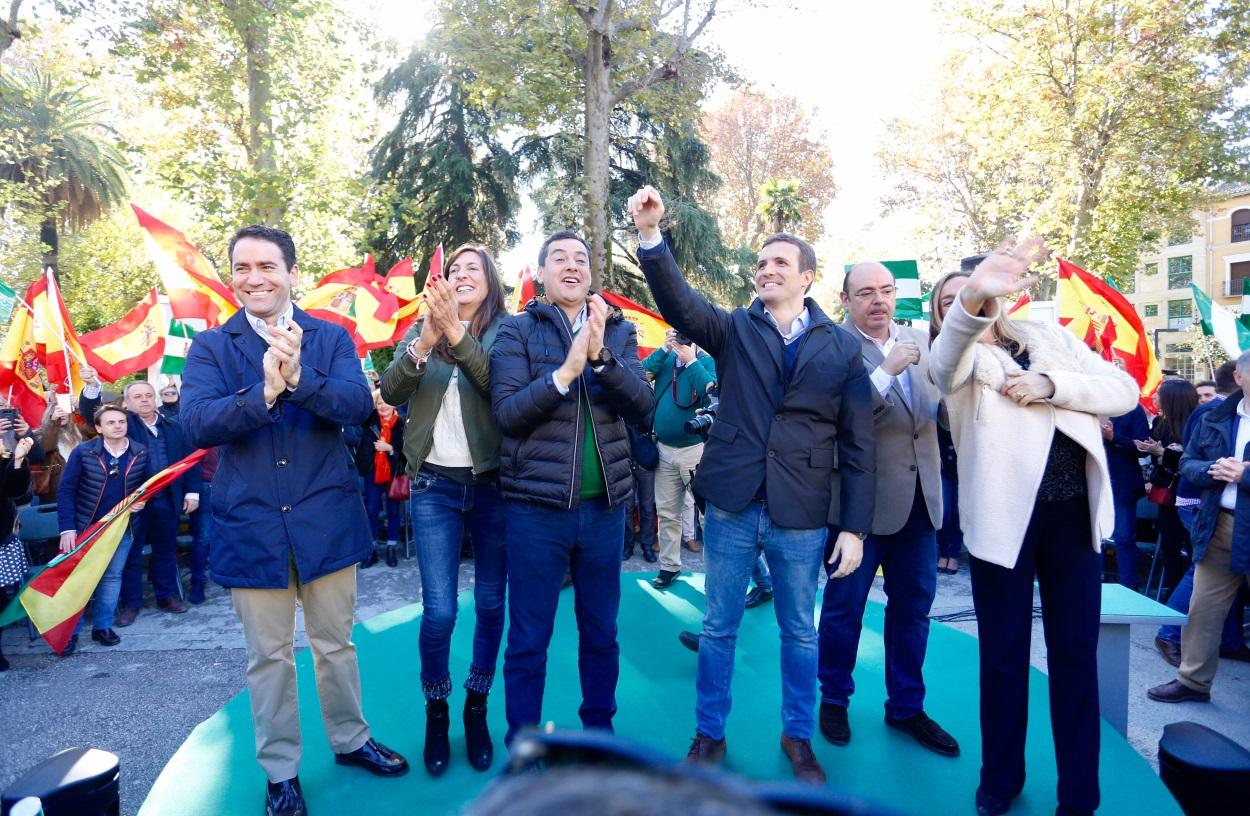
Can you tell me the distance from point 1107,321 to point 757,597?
5.17 meters

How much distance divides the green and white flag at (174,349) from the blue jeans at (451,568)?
17.8 ft

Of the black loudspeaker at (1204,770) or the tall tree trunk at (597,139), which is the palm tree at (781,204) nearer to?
the tall tree trunk at (597,139)

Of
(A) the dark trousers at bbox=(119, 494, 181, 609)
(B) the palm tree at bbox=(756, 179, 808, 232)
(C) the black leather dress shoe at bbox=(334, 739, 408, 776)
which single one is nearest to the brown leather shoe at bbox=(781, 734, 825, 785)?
(C) the black leather dress shoe at bbox=(334, 739, 408, 776)

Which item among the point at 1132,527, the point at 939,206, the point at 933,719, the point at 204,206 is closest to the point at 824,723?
the point at 933,719

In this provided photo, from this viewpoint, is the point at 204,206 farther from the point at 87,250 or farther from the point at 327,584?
the point at 87,250

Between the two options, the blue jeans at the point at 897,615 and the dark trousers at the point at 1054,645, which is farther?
the blue jeans at the point at 897,615

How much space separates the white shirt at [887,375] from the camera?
10.5ft

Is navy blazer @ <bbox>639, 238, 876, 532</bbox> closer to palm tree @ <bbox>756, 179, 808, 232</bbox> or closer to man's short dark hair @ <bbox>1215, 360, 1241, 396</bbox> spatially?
man's short dark hair @ <bbox>1215, 360, 1241, 396</bbox>

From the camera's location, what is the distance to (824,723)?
11.3 ft

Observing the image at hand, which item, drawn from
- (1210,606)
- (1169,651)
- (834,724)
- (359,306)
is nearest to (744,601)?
(834,724)

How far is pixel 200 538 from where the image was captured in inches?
275

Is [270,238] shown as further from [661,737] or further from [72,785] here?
[661,737]

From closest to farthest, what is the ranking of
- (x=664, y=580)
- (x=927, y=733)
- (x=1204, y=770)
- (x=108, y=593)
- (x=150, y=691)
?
(x=1204, y=770) < (x=927, y=733) < (x=150, y=691) < (x=108, y=593) < (x=664, y=580)

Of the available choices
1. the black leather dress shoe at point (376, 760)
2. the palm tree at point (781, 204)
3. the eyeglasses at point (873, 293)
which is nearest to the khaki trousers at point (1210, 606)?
the eyeglasses at point (873, 293)
